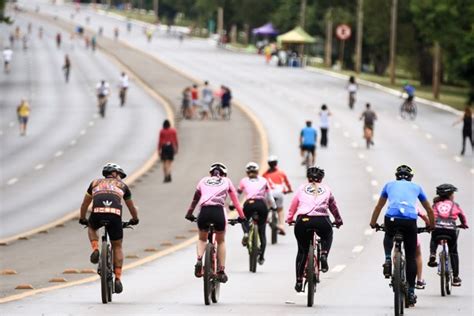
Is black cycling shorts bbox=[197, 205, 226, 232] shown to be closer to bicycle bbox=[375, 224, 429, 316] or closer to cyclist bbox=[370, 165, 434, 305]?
cyclist bbox=[370, 165, 434, 305]

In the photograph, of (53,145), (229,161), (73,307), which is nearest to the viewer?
(73,307)

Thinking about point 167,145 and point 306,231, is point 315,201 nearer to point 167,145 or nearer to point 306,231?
point 306,231

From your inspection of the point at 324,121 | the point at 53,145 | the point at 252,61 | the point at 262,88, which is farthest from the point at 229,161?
the point at 252,61

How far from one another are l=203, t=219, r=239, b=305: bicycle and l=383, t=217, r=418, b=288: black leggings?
6.94 ft

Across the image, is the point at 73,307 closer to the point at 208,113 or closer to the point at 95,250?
the point at 95,250

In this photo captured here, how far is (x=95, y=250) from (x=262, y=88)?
224 feet

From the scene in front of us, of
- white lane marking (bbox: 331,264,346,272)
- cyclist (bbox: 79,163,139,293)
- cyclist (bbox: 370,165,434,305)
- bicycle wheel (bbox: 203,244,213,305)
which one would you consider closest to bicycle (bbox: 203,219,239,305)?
bicycle wheel (bbox: 203,244,213,305)

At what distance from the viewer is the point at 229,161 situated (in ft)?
157

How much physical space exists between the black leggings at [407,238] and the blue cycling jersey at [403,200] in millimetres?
68

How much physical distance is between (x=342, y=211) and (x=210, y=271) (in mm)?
18042

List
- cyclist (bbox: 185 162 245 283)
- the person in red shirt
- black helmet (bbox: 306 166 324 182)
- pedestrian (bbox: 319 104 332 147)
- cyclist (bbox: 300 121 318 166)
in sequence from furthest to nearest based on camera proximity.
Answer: pedestrian (bbox: 319 104 332 147) → cyclist (bbox: 300 121 318 166) → the person in red shirt → cyclist (bbox: 185 162 245 283) → black helmet (bbox: 306 166 324 182)

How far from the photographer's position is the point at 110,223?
16.4 meters

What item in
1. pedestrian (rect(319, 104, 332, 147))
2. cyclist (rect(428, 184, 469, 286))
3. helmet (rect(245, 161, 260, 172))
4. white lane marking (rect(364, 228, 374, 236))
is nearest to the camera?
cyclist (rect(428, 184, 469, 286))

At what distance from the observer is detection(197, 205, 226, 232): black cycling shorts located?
17250mm
